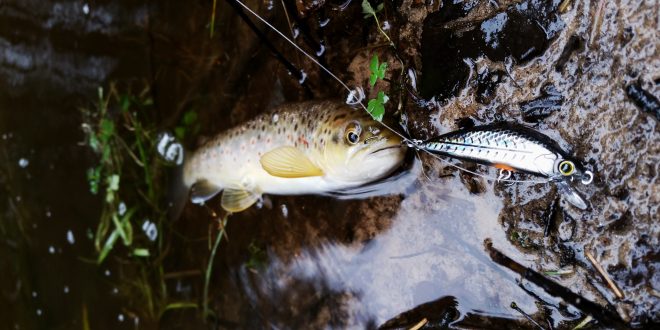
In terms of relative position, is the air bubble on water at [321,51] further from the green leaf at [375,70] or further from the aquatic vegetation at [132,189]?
the aquatic vegetation at [132,189]

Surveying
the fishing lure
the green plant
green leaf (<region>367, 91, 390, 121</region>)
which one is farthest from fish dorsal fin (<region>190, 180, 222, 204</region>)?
the fishing lure

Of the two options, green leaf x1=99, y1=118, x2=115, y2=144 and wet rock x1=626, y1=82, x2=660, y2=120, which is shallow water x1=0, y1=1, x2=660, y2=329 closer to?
wet rock x1=626, y1=82, x2=660, y2=120

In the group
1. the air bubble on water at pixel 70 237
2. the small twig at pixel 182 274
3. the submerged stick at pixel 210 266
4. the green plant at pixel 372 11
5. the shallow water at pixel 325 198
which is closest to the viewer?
the shallow water at pixel 325 198

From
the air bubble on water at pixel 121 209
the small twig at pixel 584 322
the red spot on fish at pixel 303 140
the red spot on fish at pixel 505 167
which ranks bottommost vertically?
the air bubble on water at pixel 121 209

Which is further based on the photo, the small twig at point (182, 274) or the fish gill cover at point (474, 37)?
the small twig at point (182, 274)

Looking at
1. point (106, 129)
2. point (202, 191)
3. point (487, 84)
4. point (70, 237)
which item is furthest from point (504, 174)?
point (70, 237)

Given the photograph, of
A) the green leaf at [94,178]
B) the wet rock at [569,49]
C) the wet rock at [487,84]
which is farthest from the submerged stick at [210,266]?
the wet rock at [569,49]
